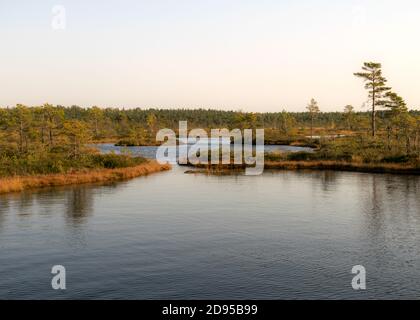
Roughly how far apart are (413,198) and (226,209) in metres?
16.9

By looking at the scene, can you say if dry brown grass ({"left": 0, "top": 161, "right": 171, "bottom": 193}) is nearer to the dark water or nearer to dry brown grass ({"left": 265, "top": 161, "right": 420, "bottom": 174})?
the dark water

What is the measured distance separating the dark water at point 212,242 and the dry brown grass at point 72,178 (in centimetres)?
272

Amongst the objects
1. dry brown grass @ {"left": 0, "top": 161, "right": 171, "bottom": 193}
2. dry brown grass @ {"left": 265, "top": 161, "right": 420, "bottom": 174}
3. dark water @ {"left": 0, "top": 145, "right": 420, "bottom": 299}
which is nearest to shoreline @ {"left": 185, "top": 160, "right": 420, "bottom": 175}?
dry brown grass @ {"left": 265, "top": 161, "right": 420, "bottom": 174}

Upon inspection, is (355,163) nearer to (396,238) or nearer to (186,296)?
(396,238)

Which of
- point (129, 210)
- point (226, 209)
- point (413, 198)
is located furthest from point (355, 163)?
point (129, 210)

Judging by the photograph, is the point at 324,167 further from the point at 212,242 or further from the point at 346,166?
the point at 212,242

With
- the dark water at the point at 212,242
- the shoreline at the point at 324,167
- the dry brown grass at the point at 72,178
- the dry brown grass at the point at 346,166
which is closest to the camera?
the dark water at the point at 212,242

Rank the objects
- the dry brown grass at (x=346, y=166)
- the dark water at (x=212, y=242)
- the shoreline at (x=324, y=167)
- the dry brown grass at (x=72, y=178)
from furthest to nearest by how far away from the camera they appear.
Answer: the shoreline at (x=324, y=167), the dry brown grass at (x=346, y=166), the dry brown grass at (x=72, y=178), the dark water at (x=212, y=242)

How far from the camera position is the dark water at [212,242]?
2034 cm

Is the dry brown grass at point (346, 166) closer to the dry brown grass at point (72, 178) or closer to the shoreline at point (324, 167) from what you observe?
the shoreline at point (324, 167)

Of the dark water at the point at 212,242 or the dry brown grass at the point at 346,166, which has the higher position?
the dry brown grass at the point at 346,166

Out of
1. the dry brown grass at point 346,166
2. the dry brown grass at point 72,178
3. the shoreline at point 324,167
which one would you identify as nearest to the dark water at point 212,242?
the dry brown grass at point 72,178

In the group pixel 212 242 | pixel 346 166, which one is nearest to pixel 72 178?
pixel 212 242
